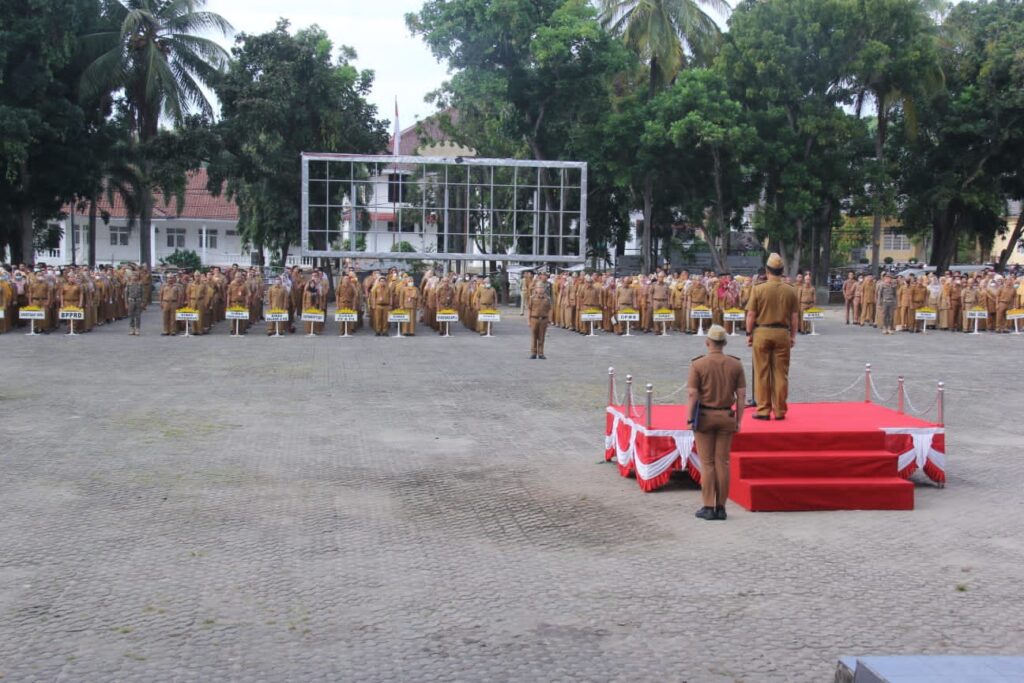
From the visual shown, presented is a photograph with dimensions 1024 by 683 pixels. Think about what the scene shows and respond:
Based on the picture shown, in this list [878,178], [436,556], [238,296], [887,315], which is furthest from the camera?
[878,178]

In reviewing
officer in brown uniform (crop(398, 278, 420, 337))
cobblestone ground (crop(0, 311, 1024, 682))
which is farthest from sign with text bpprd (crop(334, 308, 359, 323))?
cobblestone ground (crop(0, 311, 1024, 682))

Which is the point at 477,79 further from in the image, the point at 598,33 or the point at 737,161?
the point at 737,161

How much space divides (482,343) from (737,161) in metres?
17.4

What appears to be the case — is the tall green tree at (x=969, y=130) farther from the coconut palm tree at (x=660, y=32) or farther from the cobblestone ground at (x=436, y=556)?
the cobblestone ground at (x=436, y=556)

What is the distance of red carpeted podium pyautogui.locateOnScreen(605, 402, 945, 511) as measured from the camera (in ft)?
30.9

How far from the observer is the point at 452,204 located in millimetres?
44250

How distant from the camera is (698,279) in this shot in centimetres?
3097

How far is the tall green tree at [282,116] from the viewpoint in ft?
126

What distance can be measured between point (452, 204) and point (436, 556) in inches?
1464

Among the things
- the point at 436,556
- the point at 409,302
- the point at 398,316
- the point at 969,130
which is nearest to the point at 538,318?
the point at 398,316

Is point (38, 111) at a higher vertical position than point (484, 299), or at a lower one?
higher

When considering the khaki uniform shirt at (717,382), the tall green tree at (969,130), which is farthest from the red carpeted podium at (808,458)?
the tall green tree at (969,130)

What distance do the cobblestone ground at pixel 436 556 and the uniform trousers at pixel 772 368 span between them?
1238 mm

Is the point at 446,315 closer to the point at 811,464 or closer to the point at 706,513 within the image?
the point at 811,464
